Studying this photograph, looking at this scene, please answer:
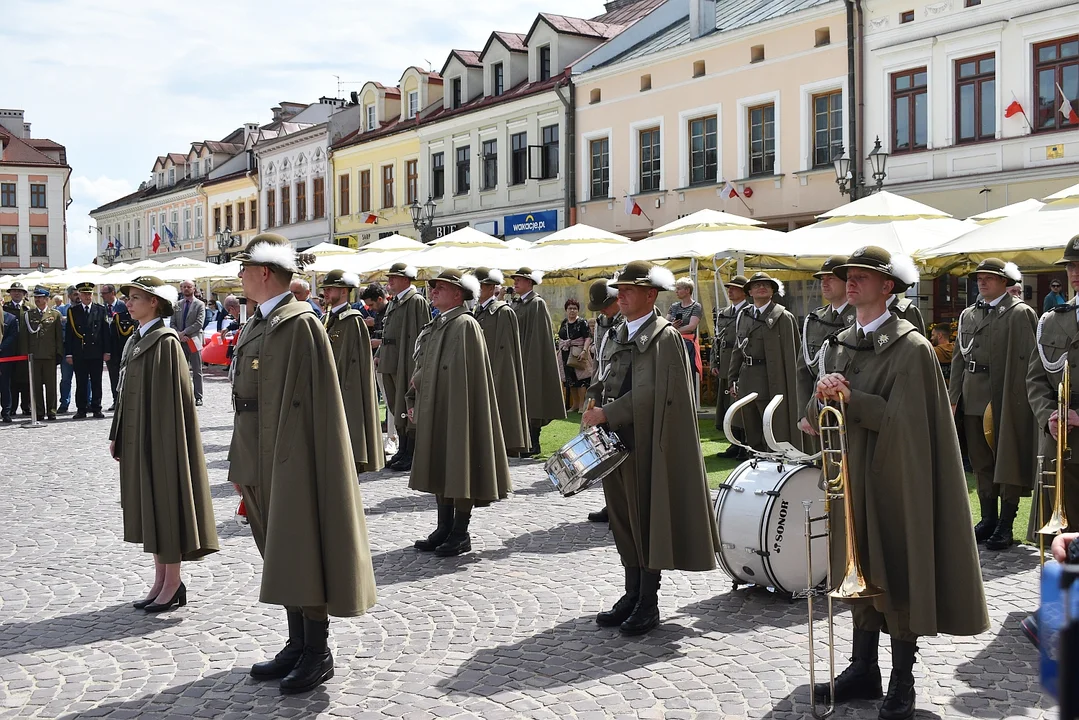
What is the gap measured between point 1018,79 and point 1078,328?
17168 millimetres

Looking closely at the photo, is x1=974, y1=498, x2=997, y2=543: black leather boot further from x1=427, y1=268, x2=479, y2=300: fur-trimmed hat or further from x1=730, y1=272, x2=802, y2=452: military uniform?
x1=427, y1=268, x2=479, y2=300: fur-trimmed hat

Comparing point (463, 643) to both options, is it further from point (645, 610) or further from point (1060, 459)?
point (1060, 459)

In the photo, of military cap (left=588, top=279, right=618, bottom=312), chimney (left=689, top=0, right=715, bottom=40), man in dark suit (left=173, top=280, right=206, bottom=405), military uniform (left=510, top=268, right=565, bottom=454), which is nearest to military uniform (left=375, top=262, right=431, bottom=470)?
military uniform (left=510, top=268, right=565, bottom=454)

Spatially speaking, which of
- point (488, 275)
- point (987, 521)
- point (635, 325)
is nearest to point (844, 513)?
point (635, 325)

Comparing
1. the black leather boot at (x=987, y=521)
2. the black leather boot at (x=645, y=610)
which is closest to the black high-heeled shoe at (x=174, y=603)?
the black leather boot at (x=645, y=610)

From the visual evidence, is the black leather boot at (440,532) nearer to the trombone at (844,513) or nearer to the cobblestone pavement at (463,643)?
the cobblestone pavement at (463,643)

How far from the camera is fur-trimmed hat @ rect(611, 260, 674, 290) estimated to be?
6.18 meters

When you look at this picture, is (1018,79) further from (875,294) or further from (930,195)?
(875,294)

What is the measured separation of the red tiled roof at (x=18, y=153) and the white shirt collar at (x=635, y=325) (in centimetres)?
8051

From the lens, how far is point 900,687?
15.4ft

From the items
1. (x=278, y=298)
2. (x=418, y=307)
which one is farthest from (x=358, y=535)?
(x=418, y=307)

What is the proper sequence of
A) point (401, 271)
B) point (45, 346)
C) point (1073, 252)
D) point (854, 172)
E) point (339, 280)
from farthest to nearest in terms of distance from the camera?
1. point (854, 172)
2. point (45, 346)
3. point (339, 280)
4. point (401, 271)
5. point (1073, 252)

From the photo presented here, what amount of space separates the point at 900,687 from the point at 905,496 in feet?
2.63

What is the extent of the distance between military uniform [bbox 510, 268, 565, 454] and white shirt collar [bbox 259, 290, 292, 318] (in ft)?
23.9
